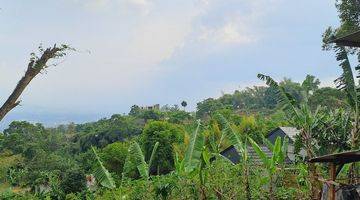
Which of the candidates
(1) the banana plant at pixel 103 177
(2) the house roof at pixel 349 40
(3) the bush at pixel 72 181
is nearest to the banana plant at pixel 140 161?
(1) the banana plant at pixel 103 177

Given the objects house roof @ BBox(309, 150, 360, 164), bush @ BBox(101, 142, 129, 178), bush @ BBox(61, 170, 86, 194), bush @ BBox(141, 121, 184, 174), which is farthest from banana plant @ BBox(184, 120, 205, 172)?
bush @ BBox(101, 142, 129, 178)

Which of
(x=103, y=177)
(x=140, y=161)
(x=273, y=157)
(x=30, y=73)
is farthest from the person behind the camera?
(x=140, y=161)

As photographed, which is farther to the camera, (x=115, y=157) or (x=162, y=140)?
(x=115, y=157)

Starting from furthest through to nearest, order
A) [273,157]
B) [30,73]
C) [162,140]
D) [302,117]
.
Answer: [162,140], [302,117], [273,157], [30,73]

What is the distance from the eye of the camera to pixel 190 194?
12.0m

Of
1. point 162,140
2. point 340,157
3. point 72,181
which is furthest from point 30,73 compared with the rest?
point 162,140

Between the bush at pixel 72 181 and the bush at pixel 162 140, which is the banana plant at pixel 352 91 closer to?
the bush at pixel 72 181

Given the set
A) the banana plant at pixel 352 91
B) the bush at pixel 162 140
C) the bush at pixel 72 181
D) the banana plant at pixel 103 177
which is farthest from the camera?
the bush at pixel 162 140

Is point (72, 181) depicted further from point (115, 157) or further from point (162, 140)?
point (162, 140)

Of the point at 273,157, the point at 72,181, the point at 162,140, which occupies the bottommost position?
the point at 72,181

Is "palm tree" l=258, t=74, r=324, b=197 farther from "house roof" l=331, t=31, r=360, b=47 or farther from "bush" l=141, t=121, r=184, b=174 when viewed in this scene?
"bush" l=141, t=121, r=184, b=174

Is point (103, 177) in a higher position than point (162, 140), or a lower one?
lower

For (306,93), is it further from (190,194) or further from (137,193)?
(137,193)

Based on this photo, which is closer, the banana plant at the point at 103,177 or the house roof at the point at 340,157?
the house roof at the point at 340,157
